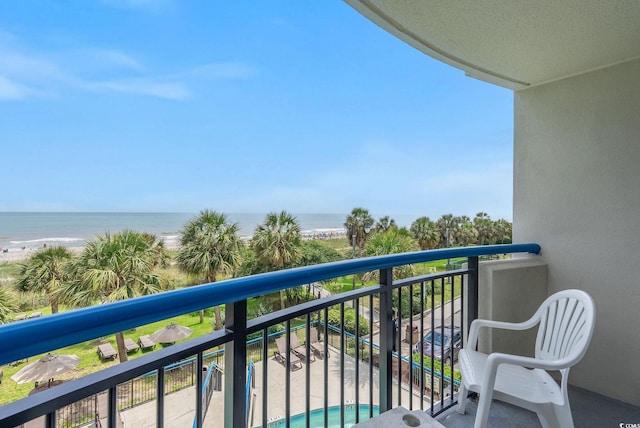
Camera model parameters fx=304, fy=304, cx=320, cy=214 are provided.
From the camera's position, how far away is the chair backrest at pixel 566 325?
3.98 feet

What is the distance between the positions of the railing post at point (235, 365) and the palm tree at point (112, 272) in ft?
39.1

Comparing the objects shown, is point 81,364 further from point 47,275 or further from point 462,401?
point 462,401

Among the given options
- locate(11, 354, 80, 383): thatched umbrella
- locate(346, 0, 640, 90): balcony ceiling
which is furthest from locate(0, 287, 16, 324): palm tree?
locate(346, 0, 640, 90): balcony ceiling

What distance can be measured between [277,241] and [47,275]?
995cm

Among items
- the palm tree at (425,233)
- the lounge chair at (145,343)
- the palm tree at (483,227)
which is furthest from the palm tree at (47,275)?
the palm tree at (483,227)

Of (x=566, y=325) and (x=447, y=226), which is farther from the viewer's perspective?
(x=447, y=226)

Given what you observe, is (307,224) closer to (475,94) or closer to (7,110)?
(475,94)

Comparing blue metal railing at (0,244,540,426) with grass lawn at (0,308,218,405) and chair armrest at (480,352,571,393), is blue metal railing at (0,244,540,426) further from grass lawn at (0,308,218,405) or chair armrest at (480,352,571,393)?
grass lawn at (0,308,218,405)

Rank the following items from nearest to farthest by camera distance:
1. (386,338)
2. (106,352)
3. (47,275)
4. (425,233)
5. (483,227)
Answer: (386,338) < (106,352) < (47,275) < (425,233) < (483,227)

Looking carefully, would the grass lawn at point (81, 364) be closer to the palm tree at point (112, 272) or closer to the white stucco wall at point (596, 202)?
the palm tree at point (112, 272)

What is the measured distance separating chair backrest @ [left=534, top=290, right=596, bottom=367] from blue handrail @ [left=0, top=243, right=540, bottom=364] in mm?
1011

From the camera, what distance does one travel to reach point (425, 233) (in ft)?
71.8

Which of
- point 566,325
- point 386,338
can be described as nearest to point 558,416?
point 566,325

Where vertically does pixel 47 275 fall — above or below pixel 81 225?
below
